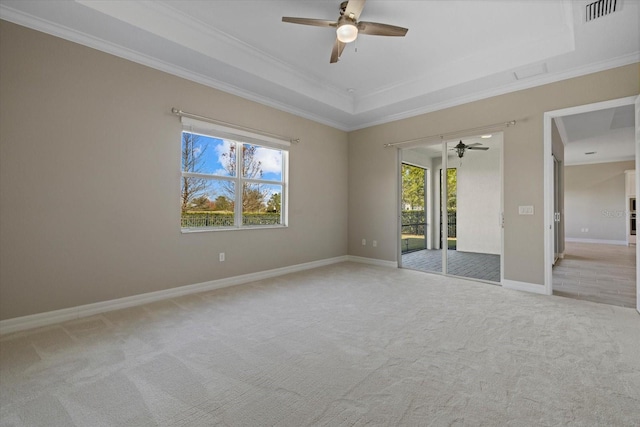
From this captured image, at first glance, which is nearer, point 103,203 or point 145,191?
point 103,203

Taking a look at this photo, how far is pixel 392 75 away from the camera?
426 cm

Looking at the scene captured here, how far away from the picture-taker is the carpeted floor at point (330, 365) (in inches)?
59.5

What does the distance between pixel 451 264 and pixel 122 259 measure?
17.5 ft

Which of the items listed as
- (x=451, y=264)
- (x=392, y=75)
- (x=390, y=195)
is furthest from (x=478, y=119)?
(x=451, y=264)

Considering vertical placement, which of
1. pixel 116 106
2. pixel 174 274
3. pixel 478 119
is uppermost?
pixel 478 119

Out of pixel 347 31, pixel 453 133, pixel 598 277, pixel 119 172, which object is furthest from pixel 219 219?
pixel 598 277

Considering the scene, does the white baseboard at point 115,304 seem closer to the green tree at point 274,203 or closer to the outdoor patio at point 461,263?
the green tree at point 274,203

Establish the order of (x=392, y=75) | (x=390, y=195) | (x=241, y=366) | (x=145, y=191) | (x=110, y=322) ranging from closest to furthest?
(x=241, y=366) < (x=110, y=322) < (x=145, y=191) < (x=392, y=75) < (x=390, y=195)

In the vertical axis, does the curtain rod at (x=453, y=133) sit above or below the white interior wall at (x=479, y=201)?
above

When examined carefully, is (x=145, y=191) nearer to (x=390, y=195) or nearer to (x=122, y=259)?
(x=122, y=259)

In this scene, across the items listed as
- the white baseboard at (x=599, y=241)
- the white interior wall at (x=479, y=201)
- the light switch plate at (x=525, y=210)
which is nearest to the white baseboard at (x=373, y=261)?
the light switch plate at (x=525, y=210)

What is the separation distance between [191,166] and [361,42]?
8.81 feet

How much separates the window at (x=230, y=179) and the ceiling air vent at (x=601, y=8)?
12.6 ft

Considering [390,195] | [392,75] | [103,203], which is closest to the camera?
[103,203]
